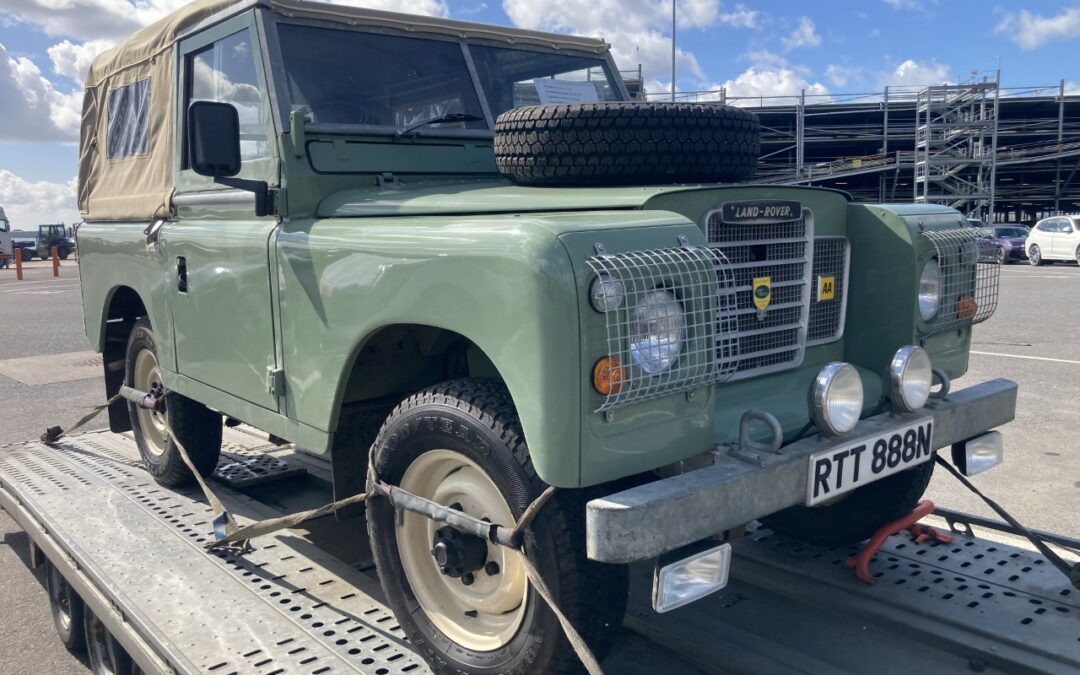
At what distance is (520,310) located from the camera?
2.12 metres

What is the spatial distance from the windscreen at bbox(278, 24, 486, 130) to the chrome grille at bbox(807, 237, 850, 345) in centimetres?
154

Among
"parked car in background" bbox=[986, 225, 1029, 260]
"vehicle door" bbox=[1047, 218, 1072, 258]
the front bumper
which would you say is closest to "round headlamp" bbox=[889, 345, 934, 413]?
the front bumper

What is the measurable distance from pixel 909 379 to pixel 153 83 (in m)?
3.66

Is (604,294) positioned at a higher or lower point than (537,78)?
lower

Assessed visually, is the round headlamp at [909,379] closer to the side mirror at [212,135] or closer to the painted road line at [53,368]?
the side mirror at [212,135]

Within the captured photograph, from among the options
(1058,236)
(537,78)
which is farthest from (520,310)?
(1058,236)

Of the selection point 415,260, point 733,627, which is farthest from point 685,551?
point 415,260

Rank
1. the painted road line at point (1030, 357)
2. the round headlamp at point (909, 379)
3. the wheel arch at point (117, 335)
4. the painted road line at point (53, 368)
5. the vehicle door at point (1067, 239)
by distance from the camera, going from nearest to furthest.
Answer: the round headlamp at point (909, 379) → the wheel arch at point (117, 335) → the painted road line at point (1030, 357) → the painted road line at point (53, 368) → the vehicle door at point (1067, 239)

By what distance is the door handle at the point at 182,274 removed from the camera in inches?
152

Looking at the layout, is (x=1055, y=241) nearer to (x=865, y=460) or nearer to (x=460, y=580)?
(x=865, y=460)

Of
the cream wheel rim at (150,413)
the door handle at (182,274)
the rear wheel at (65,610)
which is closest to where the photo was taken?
the rear wheel at (65,610)

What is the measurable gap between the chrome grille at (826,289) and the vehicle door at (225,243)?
1.94 m

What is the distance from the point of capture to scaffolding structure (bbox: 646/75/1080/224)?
35562 mm

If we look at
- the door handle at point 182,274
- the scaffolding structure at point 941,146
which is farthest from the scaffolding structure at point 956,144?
the door handle at point 182,274
